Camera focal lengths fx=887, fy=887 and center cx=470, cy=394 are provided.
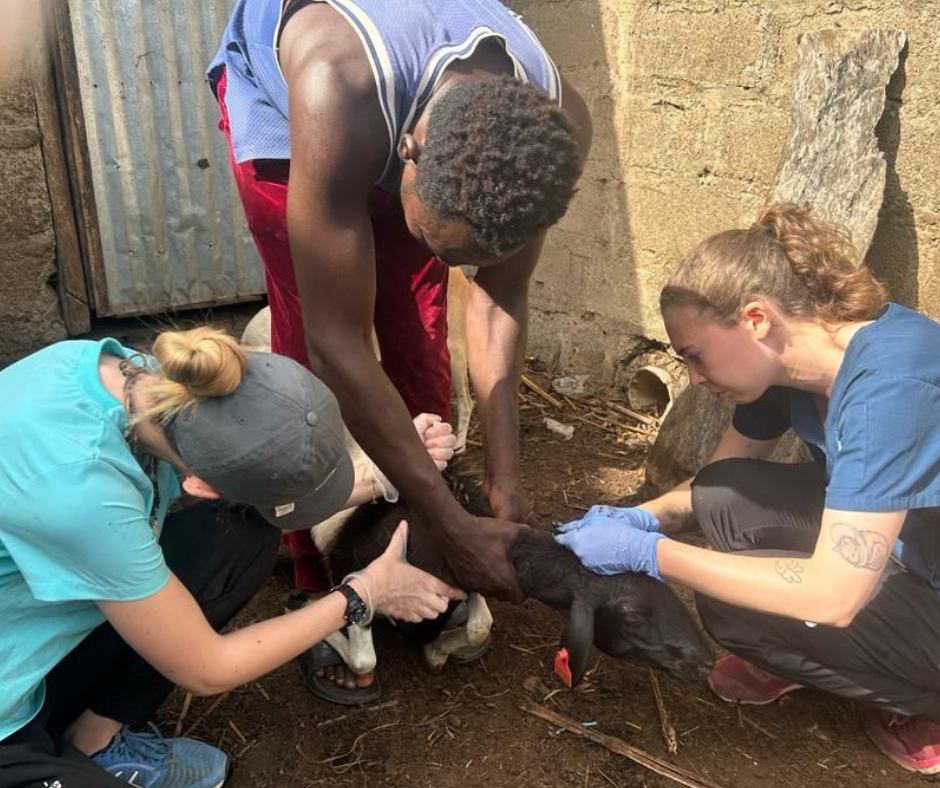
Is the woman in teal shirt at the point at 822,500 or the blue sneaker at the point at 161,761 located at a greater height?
the woman in teal shirt at the point at 822,500

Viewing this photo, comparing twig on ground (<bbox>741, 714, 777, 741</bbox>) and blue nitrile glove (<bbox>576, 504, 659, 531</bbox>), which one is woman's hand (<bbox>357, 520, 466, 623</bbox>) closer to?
blue nitrile glove (<bbox>576, 504, 659, 531</bbox>)

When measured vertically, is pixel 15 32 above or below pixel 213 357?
above

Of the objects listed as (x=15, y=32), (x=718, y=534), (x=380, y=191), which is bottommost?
(x=718, y=534)

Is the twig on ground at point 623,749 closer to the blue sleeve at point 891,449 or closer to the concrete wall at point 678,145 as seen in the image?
the blue sleeve at point 891,449

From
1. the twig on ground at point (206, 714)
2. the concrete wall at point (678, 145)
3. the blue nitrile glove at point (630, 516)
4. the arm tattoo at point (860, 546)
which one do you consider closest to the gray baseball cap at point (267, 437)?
the blue nitrile glove at point (630, 516)

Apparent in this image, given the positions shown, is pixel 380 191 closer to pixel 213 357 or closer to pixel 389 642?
pixel 213 357

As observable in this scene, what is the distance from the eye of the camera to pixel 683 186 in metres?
4.20

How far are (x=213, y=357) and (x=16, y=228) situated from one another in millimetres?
3246

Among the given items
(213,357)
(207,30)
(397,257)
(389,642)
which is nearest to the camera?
(213,357)

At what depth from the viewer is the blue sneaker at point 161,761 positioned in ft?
7.25

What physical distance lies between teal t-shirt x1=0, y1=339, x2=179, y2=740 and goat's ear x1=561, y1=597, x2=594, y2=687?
99 centimetres

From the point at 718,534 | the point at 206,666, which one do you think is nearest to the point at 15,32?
the point at 206,666

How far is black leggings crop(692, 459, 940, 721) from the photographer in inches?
92.4

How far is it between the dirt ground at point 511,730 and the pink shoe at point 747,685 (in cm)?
3
